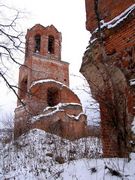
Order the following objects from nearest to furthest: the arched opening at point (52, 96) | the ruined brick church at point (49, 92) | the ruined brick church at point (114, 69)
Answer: the ruined brick church at point (114, 69), the ruined brick church at point (49, 92), the arched opening at point (52, 96)

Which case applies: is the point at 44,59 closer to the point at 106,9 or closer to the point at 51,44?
the point at 51,44

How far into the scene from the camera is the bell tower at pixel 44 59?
22750 mm

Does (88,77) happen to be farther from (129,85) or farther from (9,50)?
(9,50)

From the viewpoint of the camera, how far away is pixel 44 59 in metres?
23.4

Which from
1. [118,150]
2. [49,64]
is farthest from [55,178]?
[49,64]

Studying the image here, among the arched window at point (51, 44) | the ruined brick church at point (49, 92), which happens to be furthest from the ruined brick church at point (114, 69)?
the arched window at point (51, 44)

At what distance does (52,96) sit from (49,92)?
17.2 inches

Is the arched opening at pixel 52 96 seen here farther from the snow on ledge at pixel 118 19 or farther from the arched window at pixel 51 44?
the snow on ledge at pixel 118 19

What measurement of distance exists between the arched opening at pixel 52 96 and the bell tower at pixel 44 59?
96 cm

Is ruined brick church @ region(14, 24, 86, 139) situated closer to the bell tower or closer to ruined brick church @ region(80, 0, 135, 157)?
the bell tower

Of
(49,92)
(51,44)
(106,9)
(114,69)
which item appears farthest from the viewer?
(51,44)

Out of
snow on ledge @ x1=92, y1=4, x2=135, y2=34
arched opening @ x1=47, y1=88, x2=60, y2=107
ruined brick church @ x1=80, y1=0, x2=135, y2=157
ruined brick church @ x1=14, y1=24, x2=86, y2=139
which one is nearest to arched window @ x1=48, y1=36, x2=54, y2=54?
ruined brick church @ x1=14, y1=24, x2=86, y2=139

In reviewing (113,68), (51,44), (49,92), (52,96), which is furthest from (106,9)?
(51,44)

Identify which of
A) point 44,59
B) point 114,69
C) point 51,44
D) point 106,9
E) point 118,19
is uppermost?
point 51,44
